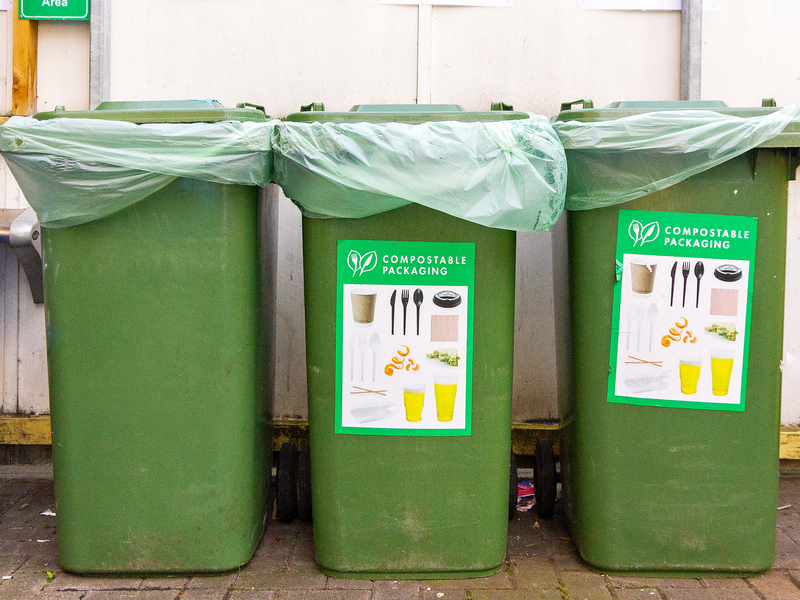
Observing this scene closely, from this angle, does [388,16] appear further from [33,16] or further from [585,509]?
[585,509]

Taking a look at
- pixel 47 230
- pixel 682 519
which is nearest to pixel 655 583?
pixel 682 519

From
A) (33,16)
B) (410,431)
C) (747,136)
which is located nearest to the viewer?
(747,136)

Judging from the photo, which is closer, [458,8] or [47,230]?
[47,230]

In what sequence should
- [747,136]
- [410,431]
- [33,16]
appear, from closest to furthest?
1. [747,136]
2. [410,431]
3. [33,16]

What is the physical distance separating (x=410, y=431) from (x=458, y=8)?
7.27 ft

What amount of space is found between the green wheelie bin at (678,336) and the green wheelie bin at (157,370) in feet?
3.85

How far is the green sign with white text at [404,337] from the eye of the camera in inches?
86.5

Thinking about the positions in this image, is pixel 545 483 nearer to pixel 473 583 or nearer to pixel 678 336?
pixel 473 583

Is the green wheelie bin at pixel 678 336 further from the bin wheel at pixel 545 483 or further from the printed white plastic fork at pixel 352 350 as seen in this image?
the printed white plastic fork at pixel 352 350

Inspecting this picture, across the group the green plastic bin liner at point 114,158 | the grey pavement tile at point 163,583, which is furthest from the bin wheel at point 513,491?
the green plastic bin liner at point 114,158

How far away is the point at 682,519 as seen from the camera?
2299mm

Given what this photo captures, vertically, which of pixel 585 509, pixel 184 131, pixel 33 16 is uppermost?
pixel 33 16

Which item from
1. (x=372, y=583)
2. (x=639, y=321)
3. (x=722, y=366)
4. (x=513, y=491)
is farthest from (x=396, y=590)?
(x=722, y=366)

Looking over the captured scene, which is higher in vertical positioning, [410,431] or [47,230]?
Result: [47,230]
